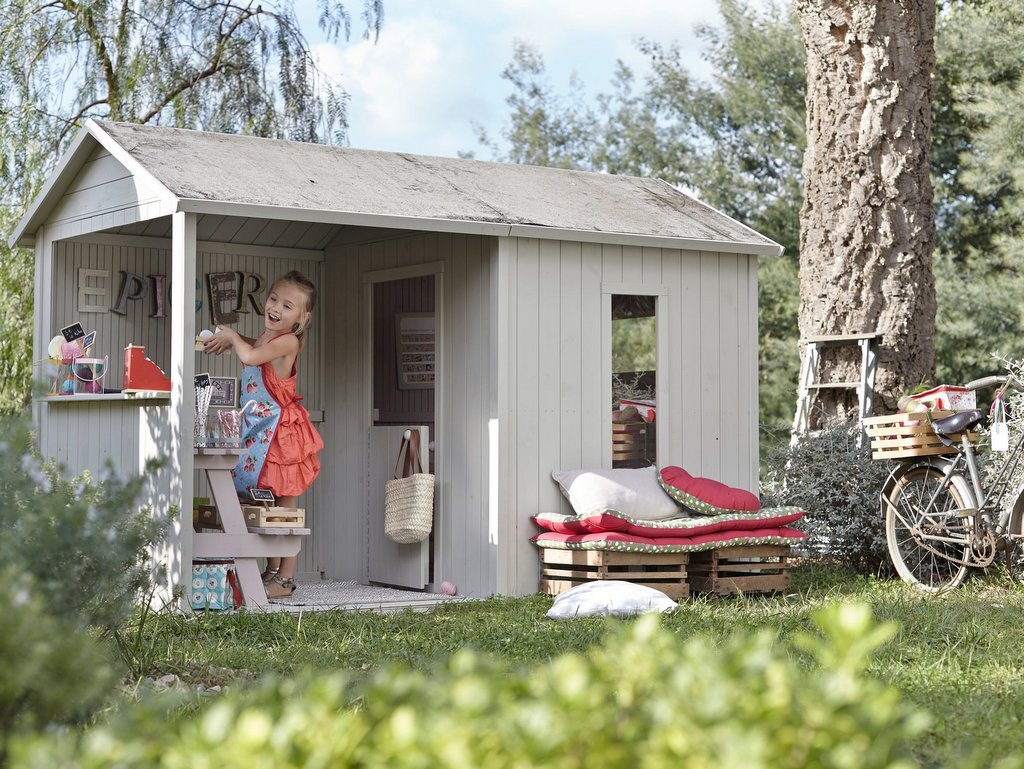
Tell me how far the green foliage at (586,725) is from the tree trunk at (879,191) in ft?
26.5

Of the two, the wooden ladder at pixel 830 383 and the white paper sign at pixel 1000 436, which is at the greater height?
the wooden ladder at pixel 830 383

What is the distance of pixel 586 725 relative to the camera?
2.19m

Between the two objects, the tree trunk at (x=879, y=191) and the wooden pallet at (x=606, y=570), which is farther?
the tree trunk at (x=879, y=191)

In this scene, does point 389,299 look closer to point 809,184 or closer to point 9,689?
point 809,184

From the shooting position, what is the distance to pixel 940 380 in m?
21.5

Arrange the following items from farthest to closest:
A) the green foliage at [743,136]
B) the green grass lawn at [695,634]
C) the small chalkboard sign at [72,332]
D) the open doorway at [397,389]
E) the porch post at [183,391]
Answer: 1. the green foliage at [743,136]
2. the open doorway at [397,389]
3. the small chalkboard sign at [72,332]
4. the porch post at [183,391]
5. the green grass lawn at [695,634]

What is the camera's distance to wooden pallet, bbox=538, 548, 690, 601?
7.86 metres

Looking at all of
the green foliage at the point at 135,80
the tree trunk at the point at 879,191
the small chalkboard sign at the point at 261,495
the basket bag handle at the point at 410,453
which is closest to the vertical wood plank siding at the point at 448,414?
the basket bag handle at the point at 410,453

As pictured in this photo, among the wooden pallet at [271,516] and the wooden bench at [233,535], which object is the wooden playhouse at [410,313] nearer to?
the wooden bench at [233,535]

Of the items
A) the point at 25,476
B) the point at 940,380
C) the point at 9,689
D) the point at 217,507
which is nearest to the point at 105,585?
the point at 25,476

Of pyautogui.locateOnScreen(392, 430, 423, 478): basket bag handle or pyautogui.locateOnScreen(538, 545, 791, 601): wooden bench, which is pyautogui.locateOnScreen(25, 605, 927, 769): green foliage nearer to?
pyautogui.locateOnScreen(538, 545, 791, 601): wooden bench

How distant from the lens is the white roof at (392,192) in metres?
7.53

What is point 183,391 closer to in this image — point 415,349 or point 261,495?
point 261,495

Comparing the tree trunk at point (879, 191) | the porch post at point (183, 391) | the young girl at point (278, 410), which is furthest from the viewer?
the tree trunk at point (879, 191)
